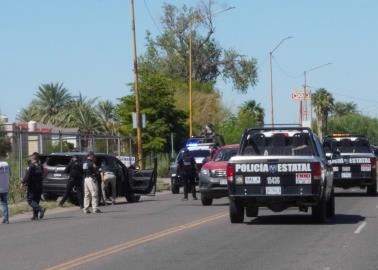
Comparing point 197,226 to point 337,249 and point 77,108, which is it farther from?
point 77,108

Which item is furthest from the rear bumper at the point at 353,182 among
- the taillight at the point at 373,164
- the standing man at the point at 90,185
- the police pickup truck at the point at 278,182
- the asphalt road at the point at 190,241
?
the police pickup truck at the point at 278,182

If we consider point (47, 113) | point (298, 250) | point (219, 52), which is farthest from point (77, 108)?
point (298, 250)

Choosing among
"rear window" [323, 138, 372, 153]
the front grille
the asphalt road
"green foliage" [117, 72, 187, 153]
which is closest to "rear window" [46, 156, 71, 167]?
the asphalt road

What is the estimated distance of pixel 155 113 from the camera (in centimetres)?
5688

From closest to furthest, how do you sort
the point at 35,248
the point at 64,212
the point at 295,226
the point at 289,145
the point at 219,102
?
the point at 35,248 < the point at 295,226 < the point at 289,145 < the point at 64,212 < the point at 219,102

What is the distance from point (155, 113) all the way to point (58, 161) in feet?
89.0

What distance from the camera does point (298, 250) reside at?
48.3 ft

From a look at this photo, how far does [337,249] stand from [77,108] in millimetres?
82481

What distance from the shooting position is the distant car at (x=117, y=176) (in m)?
29.6

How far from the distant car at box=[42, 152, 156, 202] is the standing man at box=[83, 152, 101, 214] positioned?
2.86m

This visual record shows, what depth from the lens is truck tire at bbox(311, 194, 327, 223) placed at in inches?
768

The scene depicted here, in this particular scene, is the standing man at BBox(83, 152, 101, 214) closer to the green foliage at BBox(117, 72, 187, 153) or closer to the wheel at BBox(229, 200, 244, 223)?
the wheel at BBox(229, 200, 244, 223)

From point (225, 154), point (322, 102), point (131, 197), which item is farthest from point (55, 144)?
point (322, 102)

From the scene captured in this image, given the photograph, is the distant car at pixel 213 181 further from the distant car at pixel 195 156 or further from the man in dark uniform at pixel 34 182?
the distant car at pixel 195 156
